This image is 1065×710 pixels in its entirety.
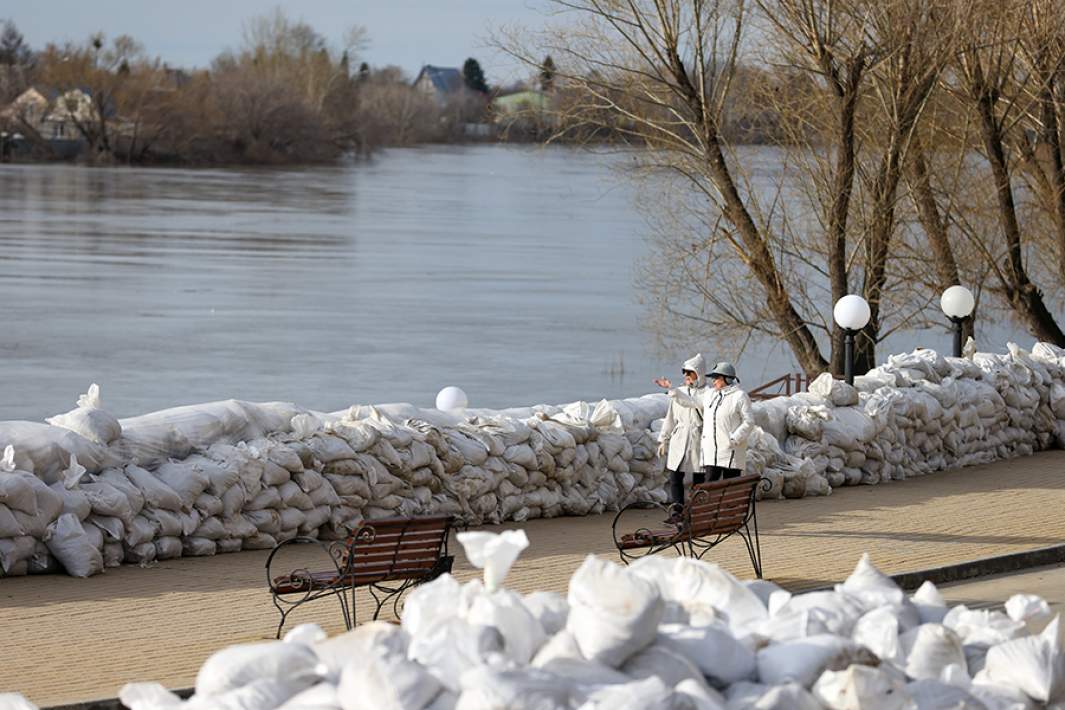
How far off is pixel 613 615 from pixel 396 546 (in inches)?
136

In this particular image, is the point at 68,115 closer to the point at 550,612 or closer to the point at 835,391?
the point at 835,391

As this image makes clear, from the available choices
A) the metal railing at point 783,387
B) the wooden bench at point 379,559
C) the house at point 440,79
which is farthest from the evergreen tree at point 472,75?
the wooden bench at point 379,559

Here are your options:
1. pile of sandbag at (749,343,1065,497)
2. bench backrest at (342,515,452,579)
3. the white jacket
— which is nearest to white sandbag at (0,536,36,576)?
bench backrest at (342,515,452,579)

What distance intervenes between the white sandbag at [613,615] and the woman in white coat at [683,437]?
21.6 ft

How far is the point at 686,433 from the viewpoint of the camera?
11992mm

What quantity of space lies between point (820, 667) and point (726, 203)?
1726cm

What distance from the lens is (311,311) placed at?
34938 mm

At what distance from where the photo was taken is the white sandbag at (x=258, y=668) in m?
5.20

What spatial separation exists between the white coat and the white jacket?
10cm

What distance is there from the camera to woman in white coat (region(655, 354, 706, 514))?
12.0m

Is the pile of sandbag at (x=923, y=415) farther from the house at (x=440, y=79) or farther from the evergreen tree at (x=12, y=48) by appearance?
the house at (x=440, y=79)

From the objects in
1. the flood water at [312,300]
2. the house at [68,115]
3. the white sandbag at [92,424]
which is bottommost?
the flood water at [312,300]

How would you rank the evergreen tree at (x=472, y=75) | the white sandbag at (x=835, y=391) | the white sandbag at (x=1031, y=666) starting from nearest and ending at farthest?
the white sandbag at (x=1031, y=666) → the white sandbag at (x=835, y=391) → the evergreen tree at (x=472, y=75)

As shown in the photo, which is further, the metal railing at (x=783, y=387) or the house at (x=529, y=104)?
the house at (x=529, y=104)
